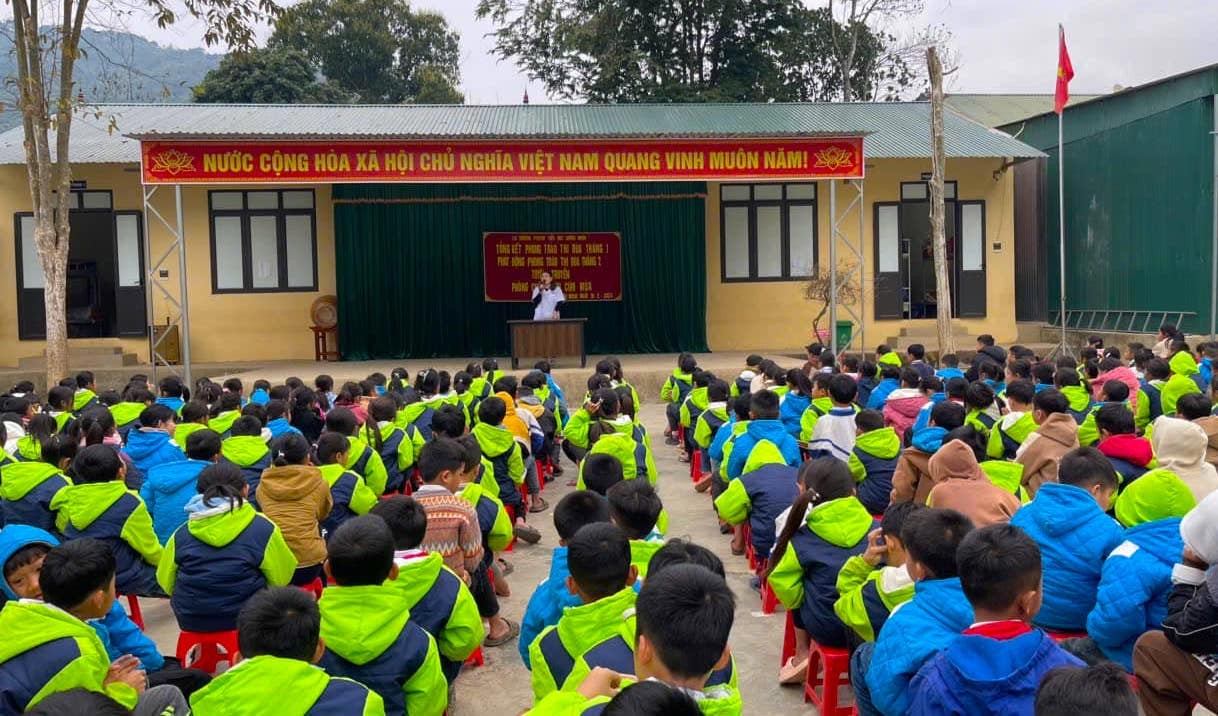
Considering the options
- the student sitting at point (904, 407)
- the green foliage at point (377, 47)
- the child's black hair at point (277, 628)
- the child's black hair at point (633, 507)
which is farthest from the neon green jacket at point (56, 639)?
the green foliage at point (377, 47)

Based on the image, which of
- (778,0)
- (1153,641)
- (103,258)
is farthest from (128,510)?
(778,0)

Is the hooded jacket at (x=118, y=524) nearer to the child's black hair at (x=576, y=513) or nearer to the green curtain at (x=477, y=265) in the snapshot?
the child's black hair at (x=576, y=513)

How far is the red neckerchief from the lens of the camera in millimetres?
2168

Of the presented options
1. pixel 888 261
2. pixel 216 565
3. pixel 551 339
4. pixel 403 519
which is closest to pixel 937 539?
pixel 403 519

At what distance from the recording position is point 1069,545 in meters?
3.07

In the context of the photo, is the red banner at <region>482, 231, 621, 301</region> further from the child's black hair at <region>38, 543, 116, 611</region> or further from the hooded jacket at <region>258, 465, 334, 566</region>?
the child's black hair at <region>38, 543, 116, 611</region>

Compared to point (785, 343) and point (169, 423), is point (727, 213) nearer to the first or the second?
point (785, 343)

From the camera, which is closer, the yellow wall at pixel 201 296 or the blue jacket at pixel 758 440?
the blue jacket at pixel 758 440

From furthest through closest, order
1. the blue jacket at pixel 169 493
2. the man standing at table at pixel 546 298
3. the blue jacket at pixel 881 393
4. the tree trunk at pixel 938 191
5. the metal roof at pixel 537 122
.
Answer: the metal roof at pixel 537 122 → the man standing at table at pixel 546 298 → the tree trunk at pixel 938 191 → the blue jacket at pixel 881 393 → the blue jacket at pixel 169 493

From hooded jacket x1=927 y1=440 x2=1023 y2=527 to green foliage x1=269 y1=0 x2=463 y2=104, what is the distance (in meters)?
28.6

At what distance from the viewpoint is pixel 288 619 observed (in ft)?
7.45

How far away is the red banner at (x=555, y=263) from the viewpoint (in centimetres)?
1491

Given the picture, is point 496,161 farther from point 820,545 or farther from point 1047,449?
point 820,545

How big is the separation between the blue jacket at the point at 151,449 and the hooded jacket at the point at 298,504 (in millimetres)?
1288
